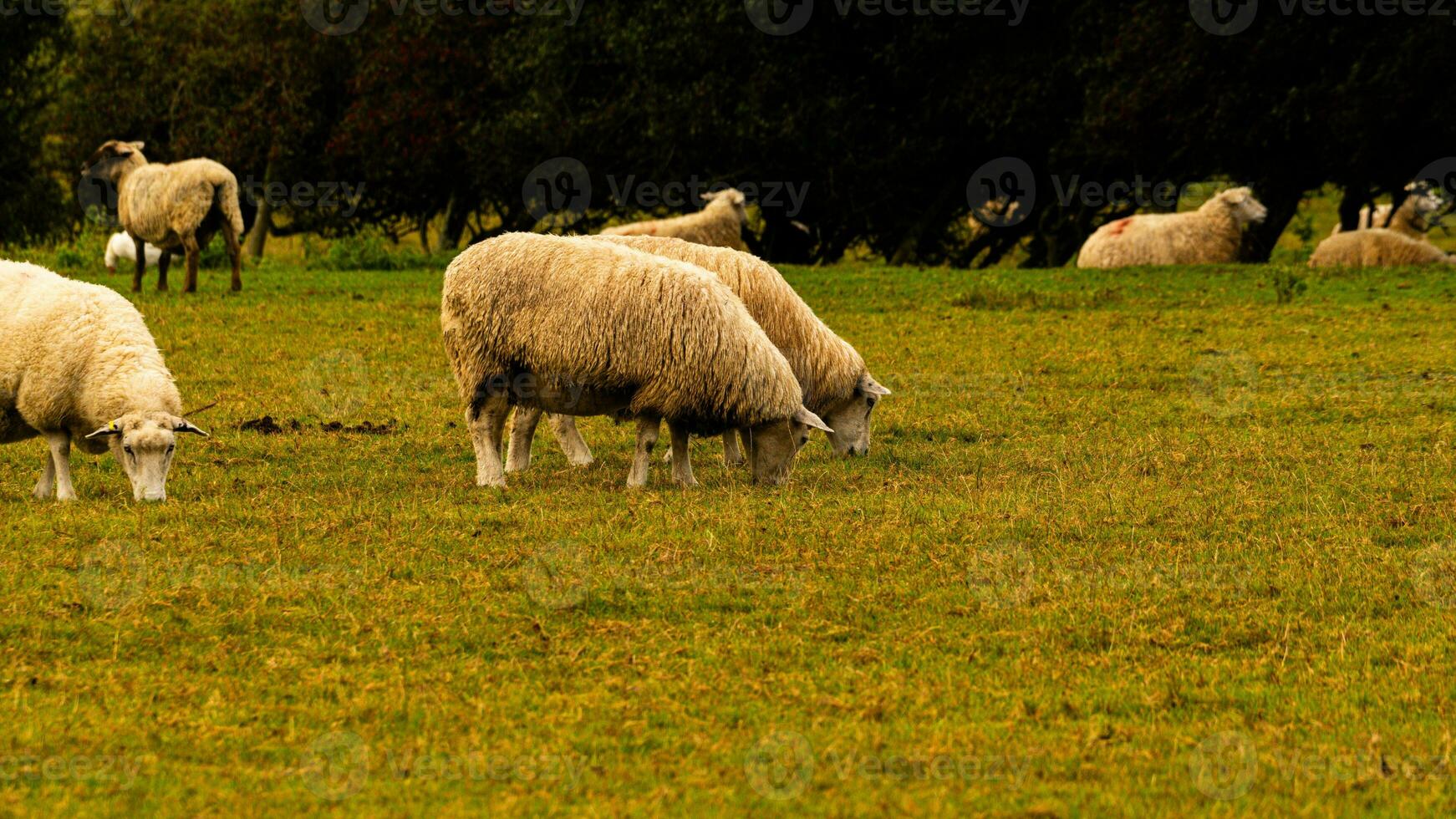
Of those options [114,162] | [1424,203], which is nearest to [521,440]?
[114,162]

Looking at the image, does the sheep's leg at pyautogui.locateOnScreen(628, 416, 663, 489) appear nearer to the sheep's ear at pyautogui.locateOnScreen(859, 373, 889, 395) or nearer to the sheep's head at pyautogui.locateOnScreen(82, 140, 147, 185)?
the sheep's ear at pyautogui.locateOnScreen(859, 373, 889, 395)

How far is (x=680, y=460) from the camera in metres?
11.0

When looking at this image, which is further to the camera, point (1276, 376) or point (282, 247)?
point (282, 247)

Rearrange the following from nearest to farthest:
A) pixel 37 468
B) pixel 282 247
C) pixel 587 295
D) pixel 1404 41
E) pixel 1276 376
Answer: pixel 587 295 < pixel 37 468 < pixel 1276 376 < pixel 1404 41 < pixel 282 247

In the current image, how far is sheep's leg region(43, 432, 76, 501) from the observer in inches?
402

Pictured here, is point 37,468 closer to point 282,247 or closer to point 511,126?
point 511,126

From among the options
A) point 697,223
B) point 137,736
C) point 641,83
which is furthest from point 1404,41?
point 137,736

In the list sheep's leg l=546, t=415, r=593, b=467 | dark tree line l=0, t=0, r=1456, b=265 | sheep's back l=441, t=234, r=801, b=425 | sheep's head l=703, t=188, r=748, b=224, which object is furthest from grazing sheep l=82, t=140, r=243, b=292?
dark tree line l=0, t=0, r=1456, b=265

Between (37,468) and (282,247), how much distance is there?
105 feet

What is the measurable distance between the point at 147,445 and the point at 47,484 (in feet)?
3.39

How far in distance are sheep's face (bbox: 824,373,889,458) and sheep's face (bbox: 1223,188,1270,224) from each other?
50.9 ft

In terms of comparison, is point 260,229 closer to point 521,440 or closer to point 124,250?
point 124,250

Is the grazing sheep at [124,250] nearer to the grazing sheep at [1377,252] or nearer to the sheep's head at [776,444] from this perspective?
the grazing sheep at [1377,252]

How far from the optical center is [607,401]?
10898mm
